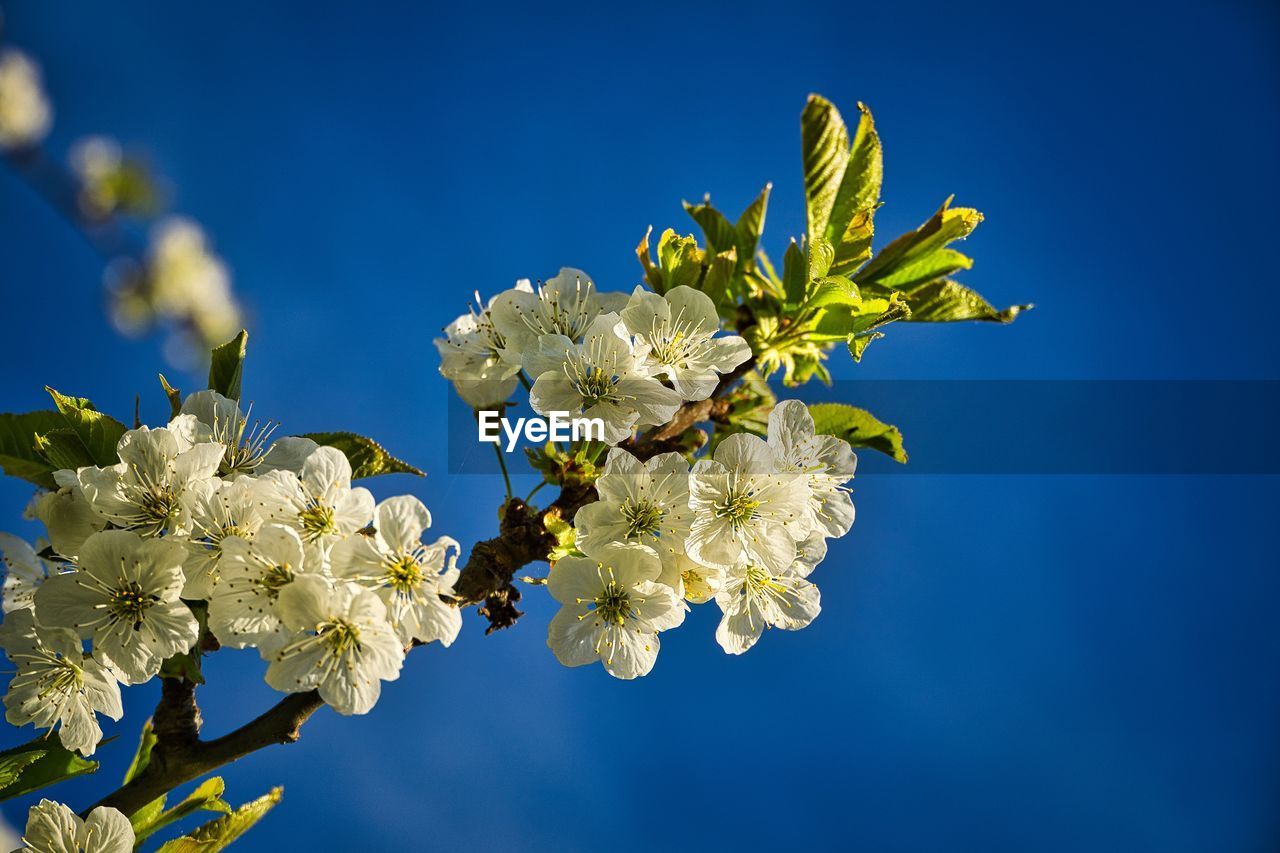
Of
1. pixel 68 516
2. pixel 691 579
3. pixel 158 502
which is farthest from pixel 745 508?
pixel 68 516

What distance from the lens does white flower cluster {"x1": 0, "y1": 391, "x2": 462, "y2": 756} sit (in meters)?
0.89

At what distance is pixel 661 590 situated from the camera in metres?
0.99

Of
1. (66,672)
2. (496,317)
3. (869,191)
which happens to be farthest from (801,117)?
(66,672)

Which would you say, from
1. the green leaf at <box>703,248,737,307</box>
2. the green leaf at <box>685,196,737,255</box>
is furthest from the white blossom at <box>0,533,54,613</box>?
the green leaf at <box>685,196,737,255</box>

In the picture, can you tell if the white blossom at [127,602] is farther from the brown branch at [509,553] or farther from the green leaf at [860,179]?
the green leaf at [860,179]

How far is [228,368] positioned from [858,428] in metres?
0.89

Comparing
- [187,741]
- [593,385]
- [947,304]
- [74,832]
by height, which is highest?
[947,304]

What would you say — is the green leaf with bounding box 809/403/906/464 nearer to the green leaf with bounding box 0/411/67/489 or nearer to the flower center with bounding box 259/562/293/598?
the flower center with bounding box 259/562/293/598

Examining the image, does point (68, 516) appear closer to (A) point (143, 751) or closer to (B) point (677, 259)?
(A) point (143, 751)

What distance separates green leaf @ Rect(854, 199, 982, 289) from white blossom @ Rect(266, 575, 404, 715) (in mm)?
907

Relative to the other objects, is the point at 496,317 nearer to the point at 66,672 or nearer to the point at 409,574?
the point at 409,574

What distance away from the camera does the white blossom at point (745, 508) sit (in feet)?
3.26

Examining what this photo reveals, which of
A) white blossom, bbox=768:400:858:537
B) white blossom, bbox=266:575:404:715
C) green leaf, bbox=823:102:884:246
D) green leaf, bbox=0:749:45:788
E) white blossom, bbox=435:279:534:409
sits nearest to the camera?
white blossom, bbox=266:575:404:715

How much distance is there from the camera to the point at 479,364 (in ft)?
4.02
